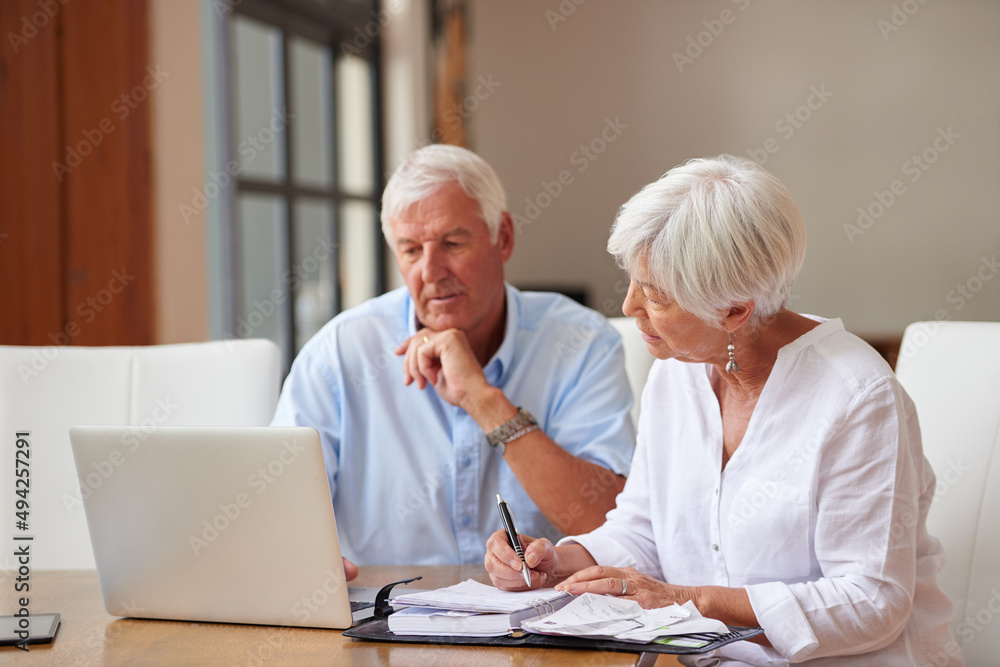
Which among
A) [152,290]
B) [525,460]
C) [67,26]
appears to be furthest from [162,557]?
[67,26]

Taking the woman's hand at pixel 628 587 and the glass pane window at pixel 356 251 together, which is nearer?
the woman's hand at pixel 628 587

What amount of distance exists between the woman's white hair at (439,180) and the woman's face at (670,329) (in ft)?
1.84

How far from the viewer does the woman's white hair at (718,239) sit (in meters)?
1.18

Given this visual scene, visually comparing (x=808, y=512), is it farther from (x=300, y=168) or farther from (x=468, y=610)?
(x=300, y=168)

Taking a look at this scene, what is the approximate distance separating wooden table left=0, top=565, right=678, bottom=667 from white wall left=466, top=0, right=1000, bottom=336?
183 inches

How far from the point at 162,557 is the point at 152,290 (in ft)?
6.51

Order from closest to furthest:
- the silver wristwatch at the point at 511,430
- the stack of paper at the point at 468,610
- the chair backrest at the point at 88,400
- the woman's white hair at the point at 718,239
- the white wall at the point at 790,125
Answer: the stack of paper at the point at 468,610 < the woman's white hair at the point at 718,239 < the silver wristwatch at the point at 511,430 < the chair backrest at the point at 88,400 < the white wall at the point at 790,125

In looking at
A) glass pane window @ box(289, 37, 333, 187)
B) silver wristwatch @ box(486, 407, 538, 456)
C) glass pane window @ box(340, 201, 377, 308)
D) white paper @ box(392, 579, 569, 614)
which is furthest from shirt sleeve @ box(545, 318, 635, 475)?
glass pane window @ box(340, 201, 377, 308)

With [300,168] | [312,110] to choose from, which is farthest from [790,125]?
[300,168]

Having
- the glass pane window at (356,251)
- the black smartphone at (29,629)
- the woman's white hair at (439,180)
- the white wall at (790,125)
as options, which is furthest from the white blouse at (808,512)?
the white wall at (790,125)

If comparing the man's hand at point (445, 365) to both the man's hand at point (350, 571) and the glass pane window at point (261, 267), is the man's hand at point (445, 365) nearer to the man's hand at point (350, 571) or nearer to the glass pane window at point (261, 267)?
the man's hand at point (350, 571)

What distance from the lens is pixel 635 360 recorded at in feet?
6.17

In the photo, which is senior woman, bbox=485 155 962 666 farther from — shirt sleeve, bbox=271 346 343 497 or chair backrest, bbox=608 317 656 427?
shirt sleeve, bbox=271 346 343 497

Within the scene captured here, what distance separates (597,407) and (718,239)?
600 mm
